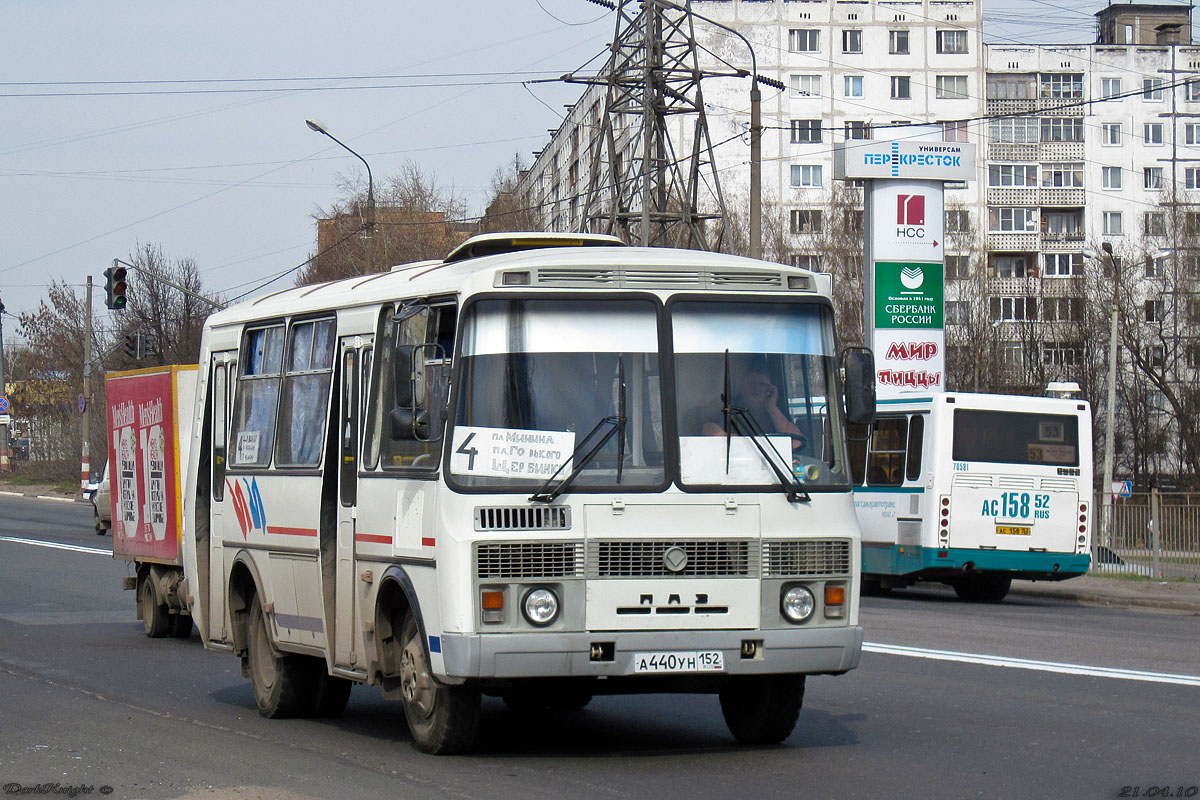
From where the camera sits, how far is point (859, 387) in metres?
9.08

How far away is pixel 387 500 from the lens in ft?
30.4

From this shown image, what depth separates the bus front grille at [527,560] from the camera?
329 inches

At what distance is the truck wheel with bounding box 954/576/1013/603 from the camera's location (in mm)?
25047

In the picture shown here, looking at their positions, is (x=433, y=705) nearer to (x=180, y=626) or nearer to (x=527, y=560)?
(x=527, y=560)

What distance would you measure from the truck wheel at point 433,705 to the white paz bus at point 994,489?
15.6 meters

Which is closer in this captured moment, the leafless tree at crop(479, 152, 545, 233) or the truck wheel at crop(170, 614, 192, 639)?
the truck wheel at crop(170, 614, 192, 639)

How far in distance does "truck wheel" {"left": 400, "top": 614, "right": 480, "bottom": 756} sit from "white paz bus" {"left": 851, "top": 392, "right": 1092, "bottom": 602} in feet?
51.3

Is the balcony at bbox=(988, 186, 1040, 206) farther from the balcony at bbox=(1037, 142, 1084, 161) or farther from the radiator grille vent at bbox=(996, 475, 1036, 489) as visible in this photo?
the radiator grille vent at bbox=(996, 475, 1036, 489)

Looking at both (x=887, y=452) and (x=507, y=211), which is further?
(x=507, y=211)

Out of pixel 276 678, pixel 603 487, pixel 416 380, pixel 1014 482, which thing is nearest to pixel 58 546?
pixel 1014 482

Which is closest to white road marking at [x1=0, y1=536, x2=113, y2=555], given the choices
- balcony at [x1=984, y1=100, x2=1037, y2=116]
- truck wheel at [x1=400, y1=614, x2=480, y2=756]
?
truck wheel at [x1=400, y1=614, x2=480, y2=756]

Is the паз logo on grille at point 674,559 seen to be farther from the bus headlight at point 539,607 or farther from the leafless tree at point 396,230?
the leafless tree at point 396,230

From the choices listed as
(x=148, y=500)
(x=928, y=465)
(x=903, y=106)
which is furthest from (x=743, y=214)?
(x=148, y=500)

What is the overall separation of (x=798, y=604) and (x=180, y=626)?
10.4 metres
